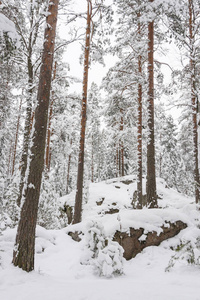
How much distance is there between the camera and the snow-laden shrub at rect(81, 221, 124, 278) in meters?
4.25

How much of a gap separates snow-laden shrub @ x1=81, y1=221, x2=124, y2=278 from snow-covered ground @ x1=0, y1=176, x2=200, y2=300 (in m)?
0.16

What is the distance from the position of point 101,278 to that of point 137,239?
2211 millimetres

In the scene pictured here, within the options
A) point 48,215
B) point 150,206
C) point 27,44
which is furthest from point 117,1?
point 48,215

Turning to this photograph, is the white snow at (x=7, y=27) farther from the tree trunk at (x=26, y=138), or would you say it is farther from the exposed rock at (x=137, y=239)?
the exposed rock at (x=137, y=239)

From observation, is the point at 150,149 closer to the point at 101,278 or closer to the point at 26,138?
the point at 26,138

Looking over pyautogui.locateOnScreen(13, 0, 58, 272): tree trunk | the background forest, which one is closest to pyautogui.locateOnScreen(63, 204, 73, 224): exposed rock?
the background forest

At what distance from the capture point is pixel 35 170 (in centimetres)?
462

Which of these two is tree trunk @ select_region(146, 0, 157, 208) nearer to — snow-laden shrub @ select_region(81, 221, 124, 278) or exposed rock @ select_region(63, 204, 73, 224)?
snow-laden shrub @ select_region(81, 221, 124, 278)

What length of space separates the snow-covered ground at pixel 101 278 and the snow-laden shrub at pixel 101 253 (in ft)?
0.52

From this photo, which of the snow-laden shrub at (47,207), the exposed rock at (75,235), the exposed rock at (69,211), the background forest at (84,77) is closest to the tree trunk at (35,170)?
the background forest at (84,77)

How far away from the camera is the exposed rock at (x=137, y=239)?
5.91 metres

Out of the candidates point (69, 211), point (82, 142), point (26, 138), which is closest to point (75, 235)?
point (82, 142)

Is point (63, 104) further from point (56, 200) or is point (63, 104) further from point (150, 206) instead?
point (150, 206)

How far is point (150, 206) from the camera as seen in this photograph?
28.7 feet
